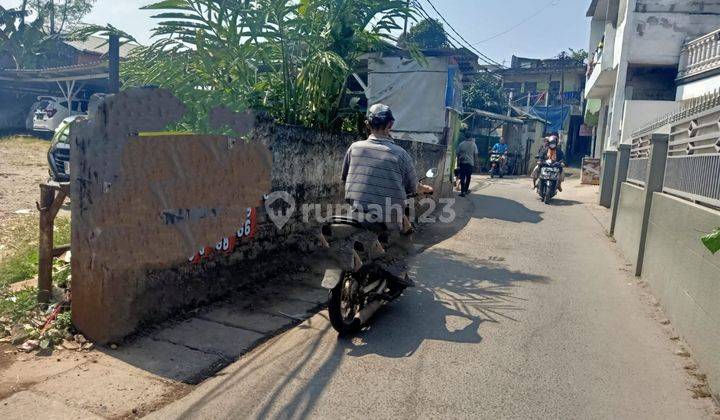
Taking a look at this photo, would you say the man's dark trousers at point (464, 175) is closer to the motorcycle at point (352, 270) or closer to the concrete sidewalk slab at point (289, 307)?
the concrete sidewalk slab at point (289, 307)

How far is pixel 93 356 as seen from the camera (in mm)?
3436

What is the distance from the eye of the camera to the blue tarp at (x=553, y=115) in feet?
105

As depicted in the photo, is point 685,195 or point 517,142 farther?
point 517,142

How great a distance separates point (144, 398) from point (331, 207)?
4137 millimetres

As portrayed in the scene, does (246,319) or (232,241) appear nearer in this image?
(246,319)

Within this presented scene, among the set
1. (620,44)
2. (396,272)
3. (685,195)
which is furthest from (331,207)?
(620,44)

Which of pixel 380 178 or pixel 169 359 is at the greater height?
pixel 380 178

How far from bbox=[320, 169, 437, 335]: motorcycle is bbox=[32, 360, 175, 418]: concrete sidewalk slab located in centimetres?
131

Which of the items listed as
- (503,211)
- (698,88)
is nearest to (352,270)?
(503,211)

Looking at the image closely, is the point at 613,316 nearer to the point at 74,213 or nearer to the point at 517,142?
the point at 74,213

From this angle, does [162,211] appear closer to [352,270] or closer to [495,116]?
[352,270]

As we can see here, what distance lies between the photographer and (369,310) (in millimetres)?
4250

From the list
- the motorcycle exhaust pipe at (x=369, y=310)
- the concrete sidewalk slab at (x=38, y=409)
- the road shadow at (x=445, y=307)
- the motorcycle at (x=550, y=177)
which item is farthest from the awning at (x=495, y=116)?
the concrete sidewalk slab at (x=38, y=409)

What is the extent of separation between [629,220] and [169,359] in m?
6.26
